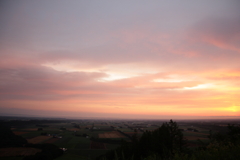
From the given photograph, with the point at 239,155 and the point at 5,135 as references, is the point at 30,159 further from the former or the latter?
the point at 239,155

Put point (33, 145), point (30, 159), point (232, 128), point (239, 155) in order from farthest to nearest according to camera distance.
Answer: point (33, 145) → point (30, 159) → point (232, 128) → point (239, 155)

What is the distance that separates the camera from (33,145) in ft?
165

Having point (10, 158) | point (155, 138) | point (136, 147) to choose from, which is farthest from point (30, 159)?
point (155, 138)

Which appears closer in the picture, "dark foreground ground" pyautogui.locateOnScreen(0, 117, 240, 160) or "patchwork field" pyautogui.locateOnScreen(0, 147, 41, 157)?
"patchwork field" pyautogui.locateOnScreen(0, 147, 41, 157)

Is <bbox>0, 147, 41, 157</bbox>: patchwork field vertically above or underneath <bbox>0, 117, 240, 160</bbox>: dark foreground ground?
above

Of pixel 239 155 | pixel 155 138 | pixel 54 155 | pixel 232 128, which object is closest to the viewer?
pixel 239 155

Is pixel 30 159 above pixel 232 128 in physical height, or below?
below

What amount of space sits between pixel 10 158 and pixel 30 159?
219 inches

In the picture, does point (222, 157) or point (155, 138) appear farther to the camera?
point (155, 138)

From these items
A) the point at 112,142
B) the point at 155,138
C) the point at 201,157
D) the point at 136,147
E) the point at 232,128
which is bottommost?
the point at 112,142

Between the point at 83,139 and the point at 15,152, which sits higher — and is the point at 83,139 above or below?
below

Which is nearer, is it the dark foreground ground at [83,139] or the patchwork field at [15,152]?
the patchwork field at [15,152]

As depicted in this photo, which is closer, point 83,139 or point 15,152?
point 15,152

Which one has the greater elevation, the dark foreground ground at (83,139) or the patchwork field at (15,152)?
the patchwork field at (15,152)
